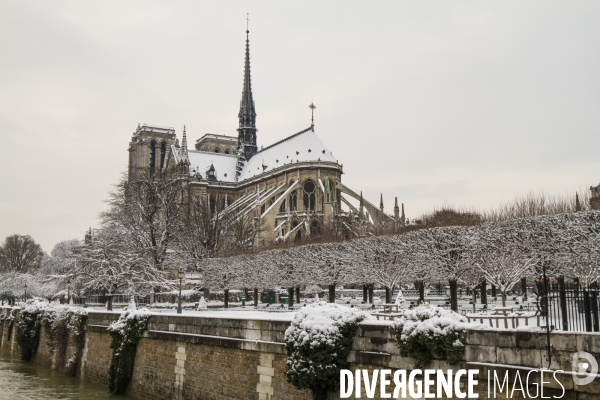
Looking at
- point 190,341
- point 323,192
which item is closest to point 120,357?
point 190,341

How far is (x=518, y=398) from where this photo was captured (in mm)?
8617

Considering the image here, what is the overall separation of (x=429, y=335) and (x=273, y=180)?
204 feet

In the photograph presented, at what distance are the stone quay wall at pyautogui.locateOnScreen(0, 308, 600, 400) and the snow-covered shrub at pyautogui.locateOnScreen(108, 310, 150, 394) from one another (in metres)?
0.26

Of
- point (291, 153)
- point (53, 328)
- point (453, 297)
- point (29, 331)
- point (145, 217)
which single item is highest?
point (291, 153)

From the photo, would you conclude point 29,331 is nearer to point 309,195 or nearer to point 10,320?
point 10,320

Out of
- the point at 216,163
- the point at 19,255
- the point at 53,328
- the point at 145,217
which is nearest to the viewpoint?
the point at 53,328

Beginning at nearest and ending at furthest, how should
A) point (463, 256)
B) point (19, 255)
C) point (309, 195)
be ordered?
point (463, 256), point (309, 195), point (19, 255)

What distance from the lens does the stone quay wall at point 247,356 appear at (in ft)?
27.6

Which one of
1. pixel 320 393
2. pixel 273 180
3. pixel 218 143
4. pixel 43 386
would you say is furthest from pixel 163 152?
pixel 320 393

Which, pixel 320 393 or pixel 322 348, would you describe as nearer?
pixel 322 348

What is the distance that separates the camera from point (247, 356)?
14.0 m

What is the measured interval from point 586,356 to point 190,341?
1079cm

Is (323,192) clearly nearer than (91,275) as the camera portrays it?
No

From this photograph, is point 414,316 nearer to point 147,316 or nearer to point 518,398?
point 518,398
